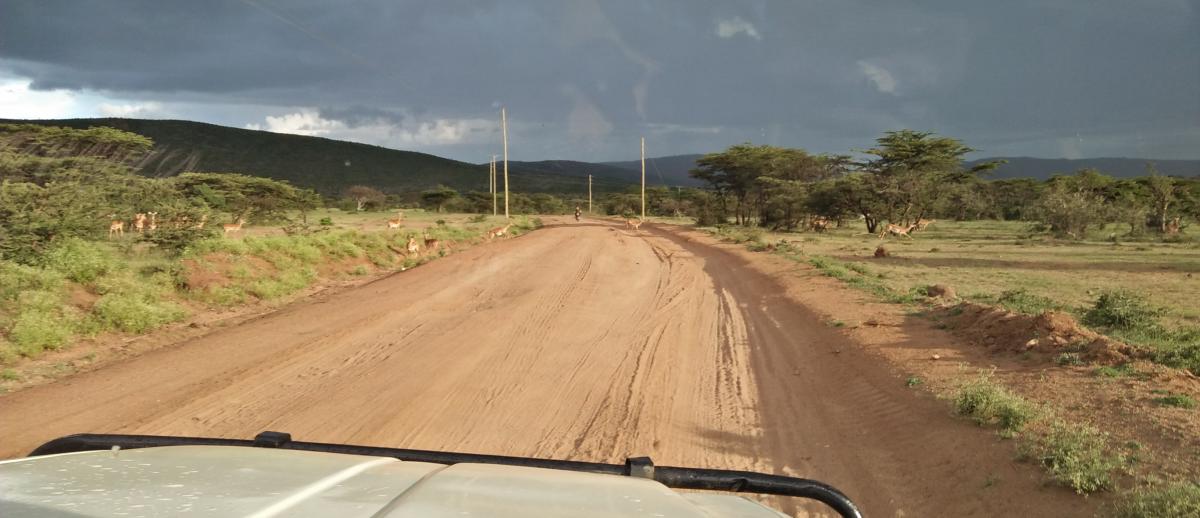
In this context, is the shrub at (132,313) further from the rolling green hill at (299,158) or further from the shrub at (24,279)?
the rolling green hill at (299,158)

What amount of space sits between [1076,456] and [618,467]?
12.1ft

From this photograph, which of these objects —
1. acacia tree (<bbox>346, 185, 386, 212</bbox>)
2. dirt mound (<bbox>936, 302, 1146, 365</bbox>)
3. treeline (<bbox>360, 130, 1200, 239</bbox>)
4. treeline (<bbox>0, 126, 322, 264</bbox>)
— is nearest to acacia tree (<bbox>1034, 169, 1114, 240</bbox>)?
treeline (<bbox>360, 130, 1200, 239</bbox>)

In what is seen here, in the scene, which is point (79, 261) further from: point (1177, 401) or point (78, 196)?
point (1177, 401)

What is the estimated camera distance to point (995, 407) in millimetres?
5426

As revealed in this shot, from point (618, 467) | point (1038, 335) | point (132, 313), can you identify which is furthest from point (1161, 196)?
point (618, 467)

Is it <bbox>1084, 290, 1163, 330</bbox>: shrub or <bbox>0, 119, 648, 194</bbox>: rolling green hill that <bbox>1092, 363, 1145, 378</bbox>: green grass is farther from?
<bbox>0, 119, 648, 194</bbox>: rolling green hill

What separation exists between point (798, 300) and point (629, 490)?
1108 cm

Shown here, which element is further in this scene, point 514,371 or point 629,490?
point 514,371

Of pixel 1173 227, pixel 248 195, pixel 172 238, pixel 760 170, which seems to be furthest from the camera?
pixel 760 170

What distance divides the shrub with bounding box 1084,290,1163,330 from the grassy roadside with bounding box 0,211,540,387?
13041 millimetres

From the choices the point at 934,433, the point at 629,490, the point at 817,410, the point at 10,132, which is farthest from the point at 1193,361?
the point at 10,132

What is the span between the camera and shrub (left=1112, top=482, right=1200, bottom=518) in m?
3.42

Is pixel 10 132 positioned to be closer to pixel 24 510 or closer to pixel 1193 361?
pixel 24 510

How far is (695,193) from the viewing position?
76812mm
